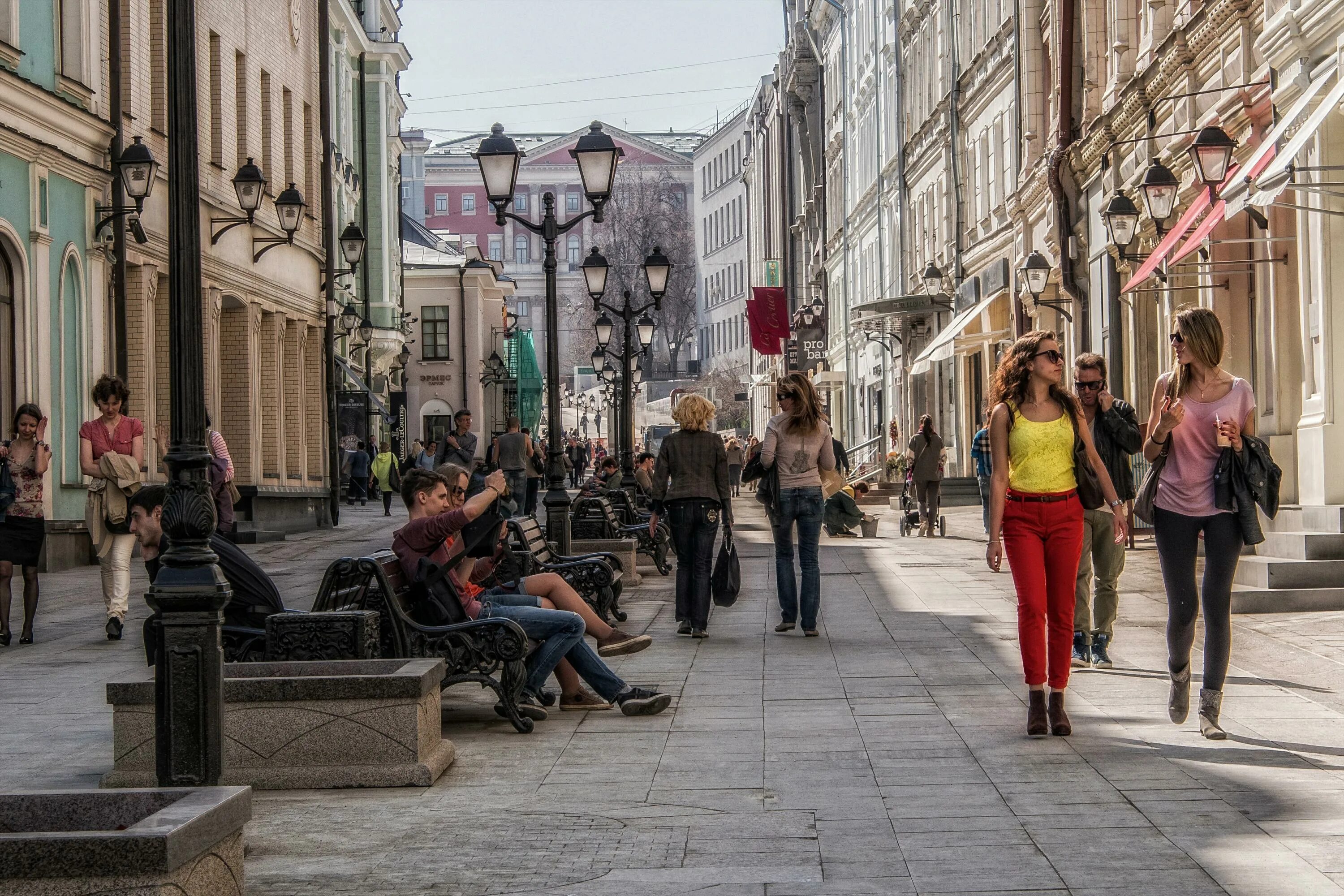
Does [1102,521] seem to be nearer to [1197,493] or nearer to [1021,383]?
[1021,383]

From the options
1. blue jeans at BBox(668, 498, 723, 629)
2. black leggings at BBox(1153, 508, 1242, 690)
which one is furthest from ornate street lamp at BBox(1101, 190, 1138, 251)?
black leggings at BBox(1153, 508, 1242, 690)

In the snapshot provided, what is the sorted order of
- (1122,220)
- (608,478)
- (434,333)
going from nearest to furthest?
1. (1122,220)
2. (608,478)
3. (434,333)

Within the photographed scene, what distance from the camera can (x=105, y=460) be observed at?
41.6 feet

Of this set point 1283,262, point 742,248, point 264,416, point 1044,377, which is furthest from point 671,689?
point 742,248

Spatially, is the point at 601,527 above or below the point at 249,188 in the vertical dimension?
below

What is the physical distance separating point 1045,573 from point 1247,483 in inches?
36.7

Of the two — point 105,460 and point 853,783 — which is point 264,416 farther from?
point 853,783

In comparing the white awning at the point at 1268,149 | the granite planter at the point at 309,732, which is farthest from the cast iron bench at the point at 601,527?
the granite planter at the point at 309,732

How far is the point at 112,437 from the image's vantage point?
512 inches

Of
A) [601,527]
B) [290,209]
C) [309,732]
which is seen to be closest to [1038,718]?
[309,732]

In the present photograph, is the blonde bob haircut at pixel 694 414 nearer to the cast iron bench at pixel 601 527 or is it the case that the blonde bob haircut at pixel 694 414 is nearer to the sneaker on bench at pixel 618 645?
the sneaker on bench at pixel 618 645

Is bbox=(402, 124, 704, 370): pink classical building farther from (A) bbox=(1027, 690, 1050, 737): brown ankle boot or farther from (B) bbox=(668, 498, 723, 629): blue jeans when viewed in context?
(A) bbox=(1027, 690, 1050, 737): brown ankle boot

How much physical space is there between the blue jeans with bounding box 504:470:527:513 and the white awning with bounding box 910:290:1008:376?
30.6 feet

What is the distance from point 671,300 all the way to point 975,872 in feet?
381
